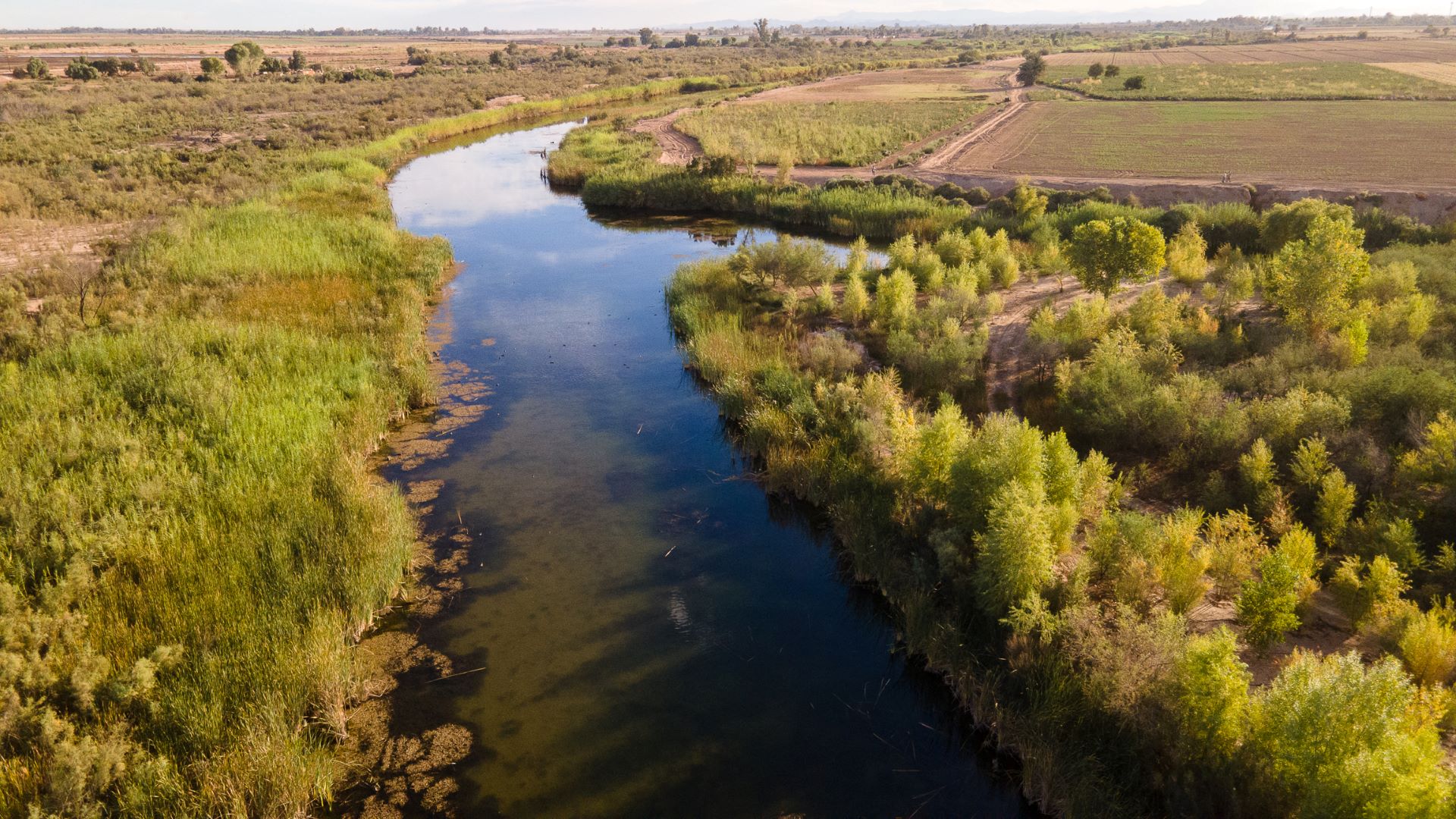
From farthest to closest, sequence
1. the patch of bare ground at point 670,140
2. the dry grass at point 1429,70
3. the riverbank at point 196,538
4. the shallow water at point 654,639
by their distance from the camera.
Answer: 1. the dry grass at point 1429,70
2. the patch of bare ground at point 670,140
3. the shallow water at point 654,639
4. the riverbank at point 196,538

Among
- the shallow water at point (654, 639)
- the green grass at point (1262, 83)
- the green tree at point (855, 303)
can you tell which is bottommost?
the shallow water at point (654, 639)

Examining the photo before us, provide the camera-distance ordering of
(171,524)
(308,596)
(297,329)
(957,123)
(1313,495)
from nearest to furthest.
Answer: (308,596) < (171,524) < (1313,495) < (297,329) < (957,123)

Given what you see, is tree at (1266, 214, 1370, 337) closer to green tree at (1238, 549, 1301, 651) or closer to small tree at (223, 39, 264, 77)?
green tree at (1238, 549, 1301, 651)

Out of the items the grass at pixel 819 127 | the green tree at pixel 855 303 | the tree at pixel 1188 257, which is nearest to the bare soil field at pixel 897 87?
the grass at pixel 819 127

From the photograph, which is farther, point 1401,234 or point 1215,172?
point 1215,172

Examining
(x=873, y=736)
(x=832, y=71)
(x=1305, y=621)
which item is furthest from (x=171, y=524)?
(x=832, y=71)

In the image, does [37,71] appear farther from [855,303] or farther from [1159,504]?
[1159,504]

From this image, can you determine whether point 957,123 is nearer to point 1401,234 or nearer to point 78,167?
point 1401,234

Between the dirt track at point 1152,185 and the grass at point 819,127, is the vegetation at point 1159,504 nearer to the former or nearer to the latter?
the dirt track at point 1152,185
